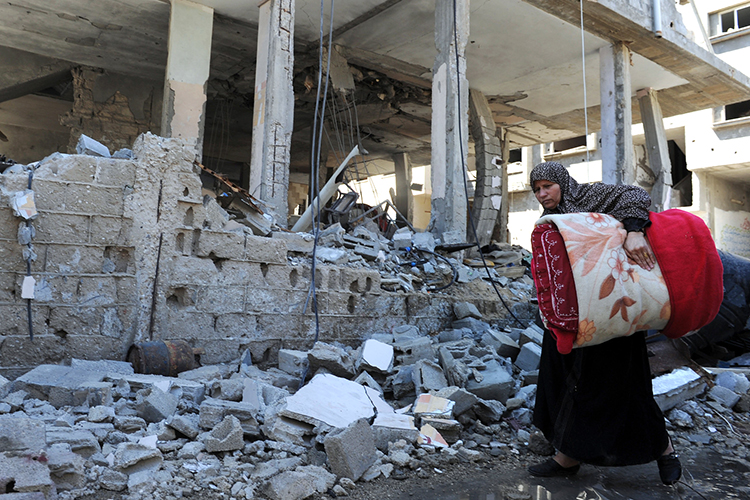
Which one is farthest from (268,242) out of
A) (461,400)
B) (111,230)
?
(461,400)

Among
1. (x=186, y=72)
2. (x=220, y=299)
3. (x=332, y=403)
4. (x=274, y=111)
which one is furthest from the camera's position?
(x=186, y=72)

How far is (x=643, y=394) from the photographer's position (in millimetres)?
2523

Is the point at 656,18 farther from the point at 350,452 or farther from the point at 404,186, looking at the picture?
the point at 350,452

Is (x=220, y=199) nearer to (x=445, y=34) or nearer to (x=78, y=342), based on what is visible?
(x=78, y=342)

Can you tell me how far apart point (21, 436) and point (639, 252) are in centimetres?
288

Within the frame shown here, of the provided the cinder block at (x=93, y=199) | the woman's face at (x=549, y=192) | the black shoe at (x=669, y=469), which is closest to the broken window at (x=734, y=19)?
the woman's face at (x=549, y=192)

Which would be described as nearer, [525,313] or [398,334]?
[398,334]

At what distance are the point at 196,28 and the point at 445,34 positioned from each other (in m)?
3.58

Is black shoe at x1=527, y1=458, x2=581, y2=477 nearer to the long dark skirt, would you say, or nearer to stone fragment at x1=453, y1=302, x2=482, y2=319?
the long dark skirt

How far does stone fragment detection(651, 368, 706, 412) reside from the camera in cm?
361

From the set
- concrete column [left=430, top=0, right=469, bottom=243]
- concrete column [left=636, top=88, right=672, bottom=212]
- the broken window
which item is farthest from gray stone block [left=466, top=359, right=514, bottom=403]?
the broken window

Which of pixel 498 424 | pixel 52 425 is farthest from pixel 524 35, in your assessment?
pixel 52 425

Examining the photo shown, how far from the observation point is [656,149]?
11094 mm

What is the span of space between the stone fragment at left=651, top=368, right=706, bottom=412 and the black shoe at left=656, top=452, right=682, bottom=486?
1151 mm
